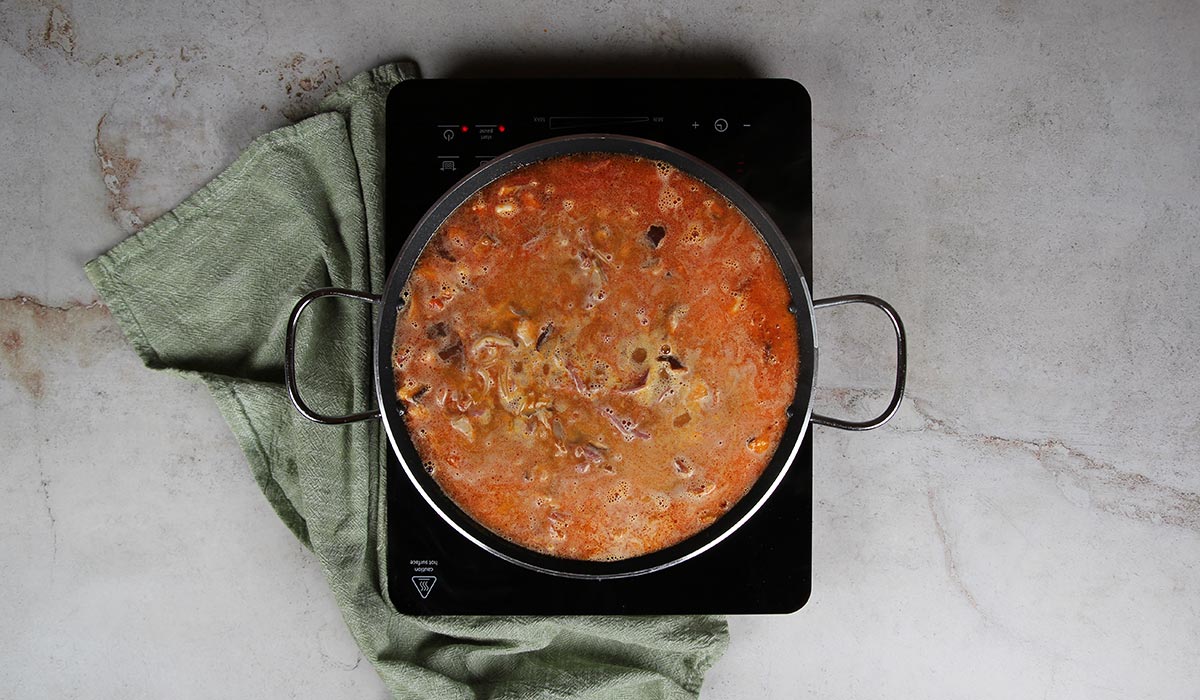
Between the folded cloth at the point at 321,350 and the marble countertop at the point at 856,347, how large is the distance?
0.23ft

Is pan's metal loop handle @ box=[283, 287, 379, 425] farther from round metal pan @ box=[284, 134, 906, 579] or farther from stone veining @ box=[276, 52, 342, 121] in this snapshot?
stone veining @ box=[276, 52, 342, 121]

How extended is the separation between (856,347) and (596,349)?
0.46 metres

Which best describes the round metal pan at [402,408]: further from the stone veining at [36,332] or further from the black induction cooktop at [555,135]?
the stone veining at [36,332]

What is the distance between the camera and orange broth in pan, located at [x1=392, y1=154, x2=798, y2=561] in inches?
39.6

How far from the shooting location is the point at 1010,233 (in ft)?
4.08

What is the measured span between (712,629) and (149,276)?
976mm

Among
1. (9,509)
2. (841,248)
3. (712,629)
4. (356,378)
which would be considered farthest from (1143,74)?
(9,509)

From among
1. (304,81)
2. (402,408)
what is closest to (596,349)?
(402,408)

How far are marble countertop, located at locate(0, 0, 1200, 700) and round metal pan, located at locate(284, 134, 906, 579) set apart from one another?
0.24 meters

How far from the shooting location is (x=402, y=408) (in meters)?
1.02

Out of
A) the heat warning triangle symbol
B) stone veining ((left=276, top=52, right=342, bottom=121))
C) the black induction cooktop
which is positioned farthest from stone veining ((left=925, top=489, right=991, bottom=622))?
stone veining ((left=276, top=52, right=342, bottom=121))

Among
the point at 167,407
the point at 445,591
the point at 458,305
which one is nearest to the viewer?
the point at 458,305

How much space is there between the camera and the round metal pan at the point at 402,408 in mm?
1008

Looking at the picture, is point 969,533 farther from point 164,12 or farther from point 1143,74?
point 164,12
